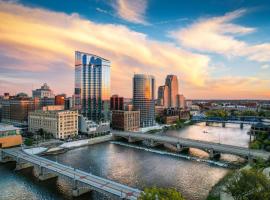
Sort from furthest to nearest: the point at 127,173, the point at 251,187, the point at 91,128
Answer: the point at 91,128 < the point at 127,173 < the point at 251,187

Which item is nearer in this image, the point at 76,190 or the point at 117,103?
the point at 76,190

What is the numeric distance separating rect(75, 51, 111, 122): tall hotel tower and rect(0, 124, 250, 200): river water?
37320 mm

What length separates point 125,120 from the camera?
75438 millimetres

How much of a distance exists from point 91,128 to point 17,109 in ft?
128

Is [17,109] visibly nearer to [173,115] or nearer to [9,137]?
[9,137]

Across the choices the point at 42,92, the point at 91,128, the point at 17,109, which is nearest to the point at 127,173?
the point at 91,128

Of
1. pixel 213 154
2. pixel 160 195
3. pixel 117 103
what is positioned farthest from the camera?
pixel 117 103

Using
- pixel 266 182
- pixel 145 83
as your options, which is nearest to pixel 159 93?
pixel 145 83

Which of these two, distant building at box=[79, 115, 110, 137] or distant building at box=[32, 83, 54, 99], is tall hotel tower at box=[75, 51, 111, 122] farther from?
distant building at box=[32, 83, 54, 99]

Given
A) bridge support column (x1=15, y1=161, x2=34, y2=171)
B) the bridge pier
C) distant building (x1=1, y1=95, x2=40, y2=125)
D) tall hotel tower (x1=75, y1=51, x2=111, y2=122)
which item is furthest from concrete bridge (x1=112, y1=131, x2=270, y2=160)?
distant building (x1=1, y1=95, x2=40, y2=125)

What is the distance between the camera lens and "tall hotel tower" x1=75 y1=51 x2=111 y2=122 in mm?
86250

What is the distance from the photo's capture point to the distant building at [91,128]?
6600 cm

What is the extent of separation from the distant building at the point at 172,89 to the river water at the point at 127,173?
117907mm

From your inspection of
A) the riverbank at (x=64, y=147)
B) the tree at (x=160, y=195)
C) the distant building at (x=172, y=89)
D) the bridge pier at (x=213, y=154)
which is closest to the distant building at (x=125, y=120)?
the riverbank at (x=64, y=147)
